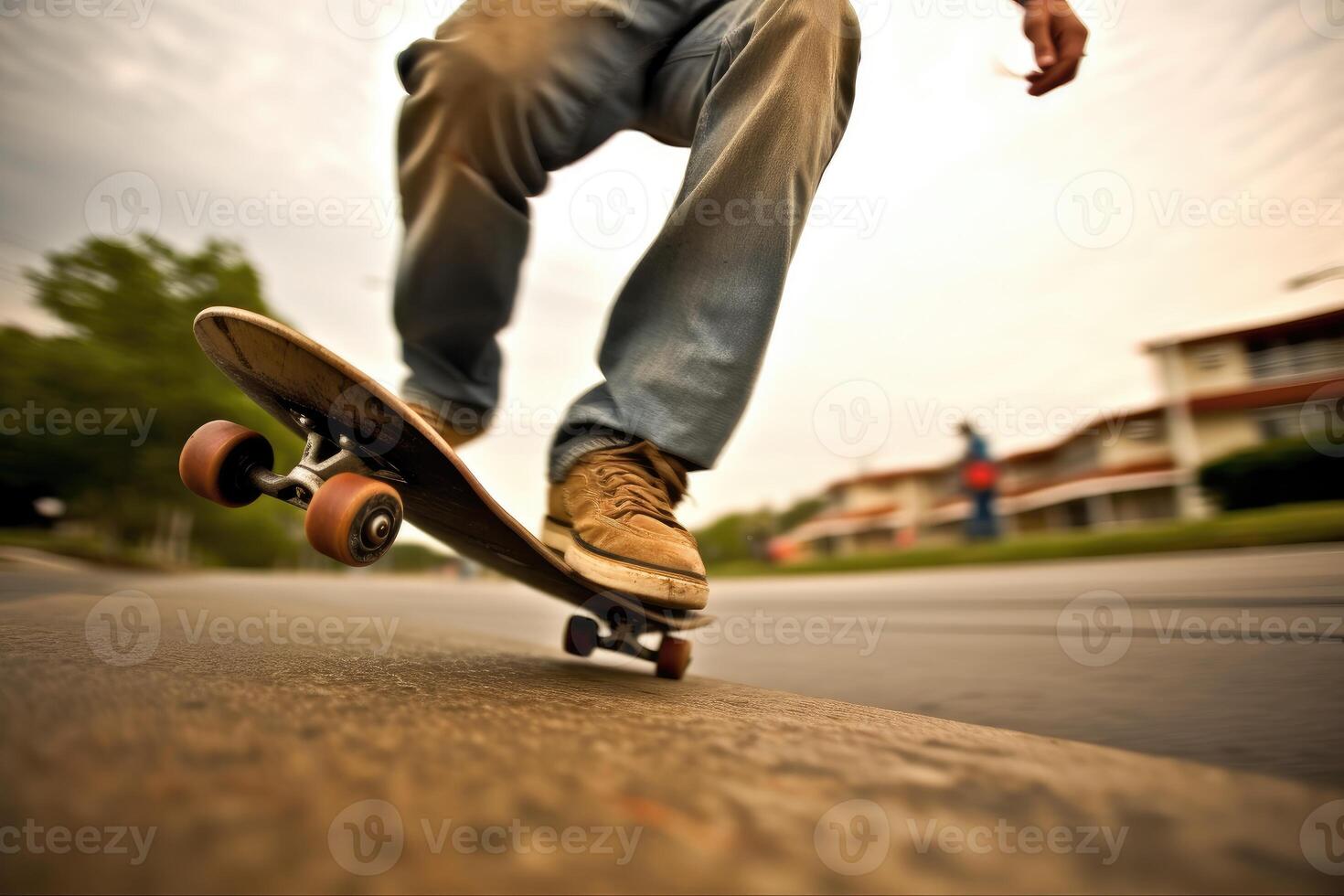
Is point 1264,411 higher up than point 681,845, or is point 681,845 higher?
point 1264,411

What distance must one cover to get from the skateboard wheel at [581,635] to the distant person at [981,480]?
13646 millimetres

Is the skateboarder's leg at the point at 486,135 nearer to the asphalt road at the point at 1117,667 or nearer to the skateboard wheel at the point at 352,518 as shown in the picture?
the skateboard wheel at the point at 352,518

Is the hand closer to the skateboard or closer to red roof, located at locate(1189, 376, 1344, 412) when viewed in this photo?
the skateboard

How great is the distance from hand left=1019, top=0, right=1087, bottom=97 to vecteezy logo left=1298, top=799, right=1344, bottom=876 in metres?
Result: 1.71

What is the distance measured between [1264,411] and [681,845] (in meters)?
25.0

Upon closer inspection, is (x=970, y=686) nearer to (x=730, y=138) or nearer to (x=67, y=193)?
(x=730, y=138)

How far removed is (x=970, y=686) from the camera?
115 centimetres

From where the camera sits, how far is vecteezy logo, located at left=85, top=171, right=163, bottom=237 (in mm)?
7363

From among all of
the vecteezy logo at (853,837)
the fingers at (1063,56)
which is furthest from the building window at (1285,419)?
the vecteezy logo at (853,837)

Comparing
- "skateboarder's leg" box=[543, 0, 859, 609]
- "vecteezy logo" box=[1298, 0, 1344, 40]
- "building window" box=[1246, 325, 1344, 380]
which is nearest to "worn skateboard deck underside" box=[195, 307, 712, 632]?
"skateboarder's leg" box=[543, 0, 859, 609]

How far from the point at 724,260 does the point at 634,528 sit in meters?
0.51

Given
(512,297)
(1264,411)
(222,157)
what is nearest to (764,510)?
(1264,411)

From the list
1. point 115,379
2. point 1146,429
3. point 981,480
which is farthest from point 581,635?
point 1146,429

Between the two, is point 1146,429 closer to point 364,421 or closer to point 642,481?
point 642,481
